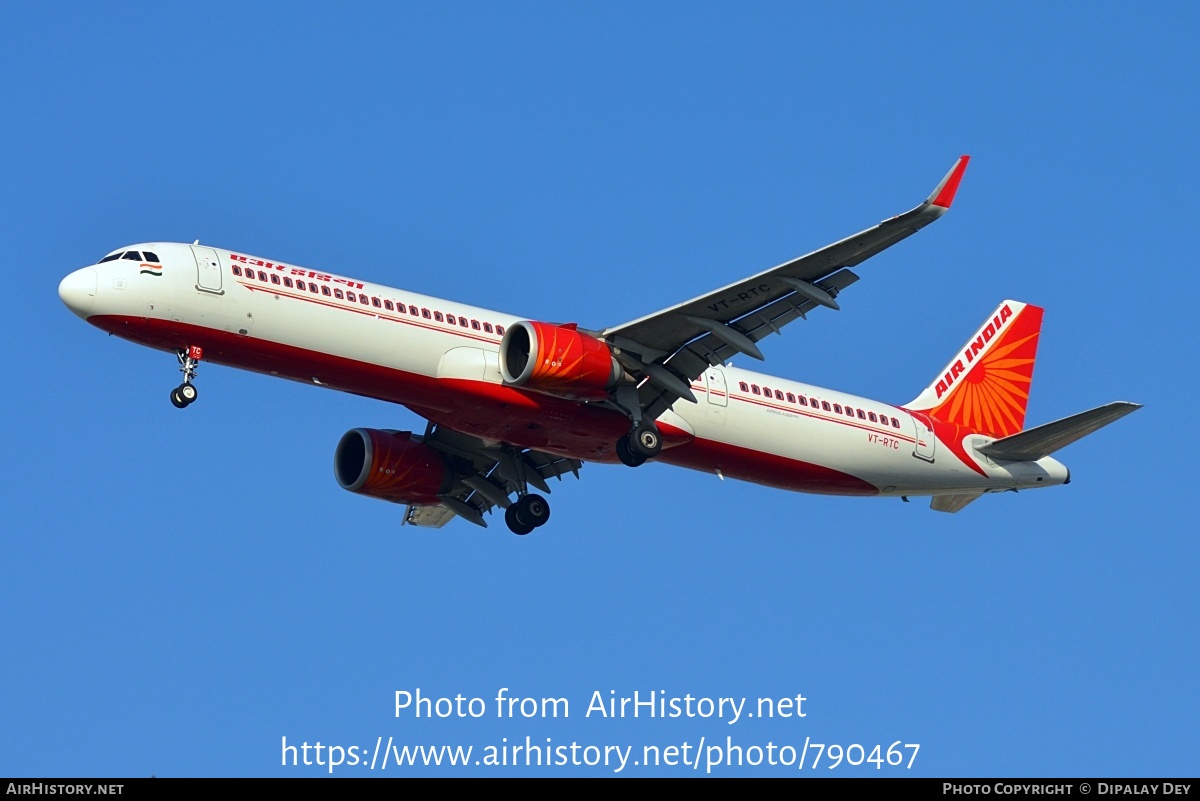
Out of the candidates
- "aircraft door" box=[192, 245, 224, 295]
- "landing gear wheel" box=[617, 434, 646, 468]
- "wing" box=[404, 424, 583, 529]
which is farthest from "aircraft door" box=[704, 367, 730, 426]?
"aircraft door" box=[192, 245, 224, 295]

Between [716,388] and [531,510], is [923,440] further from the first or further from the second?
[531,510]

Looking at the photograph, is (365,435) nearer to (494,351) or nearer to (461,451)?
(461,451)

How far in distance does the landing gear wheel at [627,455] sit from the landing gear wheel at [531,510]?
5995 millimetres

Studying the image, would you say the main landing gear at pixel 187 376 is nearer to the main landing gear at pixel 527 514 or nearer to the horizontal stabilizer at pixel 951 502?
the main landing gear at pixel 527 514

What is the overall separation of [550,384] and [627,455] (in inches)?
140

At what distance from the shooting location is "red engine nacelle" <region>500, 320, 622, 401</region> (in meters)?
41.7

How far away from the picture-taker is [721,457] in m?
46.1

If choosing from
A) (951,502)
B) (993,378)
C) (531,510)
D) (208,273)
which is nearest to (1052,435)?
(951,502)

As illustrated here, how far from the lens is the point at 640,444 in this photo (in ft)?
143

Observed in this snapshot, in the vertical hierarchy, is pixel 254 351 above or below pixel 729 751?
above
